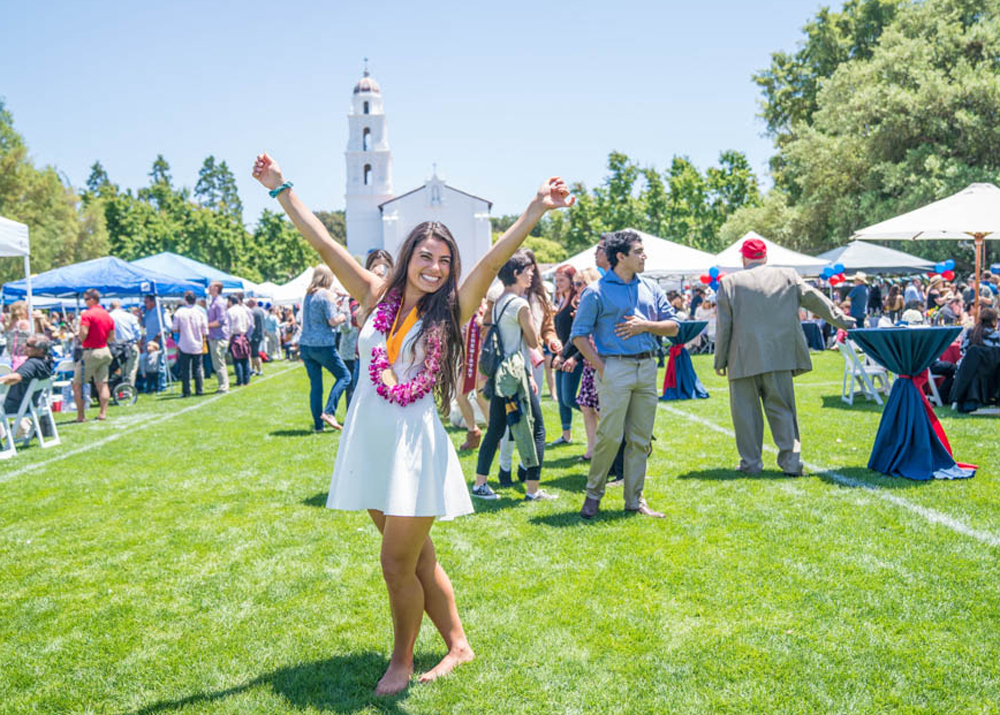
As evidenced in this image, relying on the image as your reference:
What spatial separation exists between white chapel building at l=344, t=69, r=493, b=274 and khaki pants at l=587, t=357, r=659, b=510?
68.7 meters

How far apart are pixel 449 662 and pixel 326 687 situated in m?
0.53

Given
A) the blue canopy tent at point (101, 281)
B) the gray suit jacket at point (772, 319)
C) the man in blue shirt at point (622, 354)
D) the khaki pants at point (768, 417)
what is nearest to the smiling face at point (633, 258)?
the man in blue shirt at point (622, 354)

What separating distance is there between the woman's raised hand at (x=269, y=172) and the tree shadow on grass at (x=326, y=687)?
2142mm

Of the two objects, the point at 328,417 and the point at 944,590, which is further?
the point at 328,417

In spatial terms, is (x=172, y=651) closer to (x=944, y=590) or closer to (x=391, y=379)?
(x=391, y=379)

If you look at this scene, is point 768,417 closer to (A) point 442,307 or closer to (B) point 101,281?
(A) point 442,307

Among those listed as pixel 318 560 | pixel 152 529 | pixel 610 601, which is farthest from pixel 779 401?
pixel 152 529

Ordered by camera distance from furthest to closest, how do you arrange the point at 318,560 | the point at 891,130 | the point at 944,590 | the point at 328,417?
the point at 891,130
the point at 328,417
the point at 318,560
the point at 944,590

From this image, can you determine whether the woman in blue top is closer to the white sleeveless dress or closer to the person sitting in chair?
the person sitting in chair

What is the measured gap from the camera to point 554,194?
322 cm

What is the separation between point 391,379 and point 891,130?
110ft

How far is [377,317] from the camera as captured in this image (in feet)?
10.3

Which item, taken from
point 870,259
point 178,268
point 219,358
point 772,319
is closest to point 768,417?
point 772,319

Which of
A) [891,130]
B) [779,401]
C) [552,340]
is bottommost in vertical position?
[779,401]
